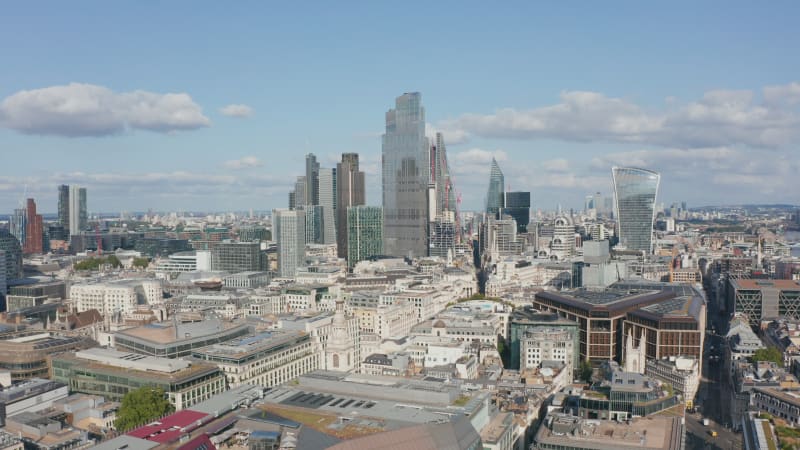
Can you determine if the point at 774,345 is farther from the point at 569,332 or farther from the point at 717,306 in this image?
the point at 717,306

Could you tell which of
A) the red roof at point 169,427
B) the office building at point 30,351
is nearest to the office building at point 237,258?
the office building at point 30,351

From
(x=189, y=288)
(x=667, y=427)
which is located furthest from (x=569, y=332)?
(x=189, y=288)

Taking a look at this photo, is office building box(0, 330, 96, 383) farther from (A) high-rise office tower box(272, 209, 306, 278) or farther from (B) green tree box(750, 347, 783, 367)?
(A) high-rise office tower box(272, 209, 306, 278)

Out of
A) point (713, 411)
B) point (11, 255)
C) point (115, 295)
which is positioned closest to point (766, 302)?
point (713, 411)

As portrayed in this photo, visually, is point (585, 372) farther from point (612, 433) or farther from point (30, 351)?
point (30, 351)

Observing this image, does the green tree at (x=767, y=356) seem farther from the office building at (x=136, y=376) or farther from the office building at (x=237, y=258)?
the office building at (x=237, y=258)

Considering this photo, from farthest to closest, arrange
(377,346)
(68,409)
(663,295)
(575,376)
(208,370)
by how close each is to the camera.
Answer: (663,295) < (377,346) < (575,376) < (208,370) < (68,409)
